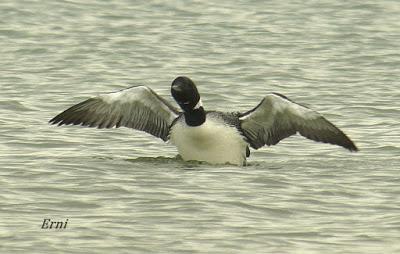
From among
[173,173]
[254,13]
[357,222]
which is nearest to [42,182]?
[173,173]

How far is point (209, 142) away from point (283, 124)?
97 cm

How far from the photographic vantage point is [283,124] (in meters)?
14.8

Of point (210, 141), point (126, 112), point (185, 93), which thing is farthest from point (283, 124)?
point (126, 112)

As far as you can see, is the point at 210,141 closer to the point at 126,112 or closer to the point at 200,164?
the point at 200,164

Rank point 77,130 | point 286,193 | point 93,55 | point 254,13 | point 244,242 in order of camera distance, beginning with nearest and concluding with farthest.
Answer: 1. point 244,242
2. point 286,193
3. point 77,130
4. point 93,55
5. point 254,13

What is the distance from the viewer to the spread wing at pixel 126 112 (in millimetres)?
14750

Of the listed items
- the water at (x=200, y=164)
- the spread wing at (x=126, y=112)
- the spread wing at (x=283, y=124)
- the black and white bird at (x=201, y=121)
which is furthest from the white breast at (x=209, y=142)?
the spread wing at (x=126, y=112)

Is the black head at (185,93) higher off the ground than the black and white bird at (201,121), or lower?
higher

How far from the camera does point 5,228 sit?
10.9 metres

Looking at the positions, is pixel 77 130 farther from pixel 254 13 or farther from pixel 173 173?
pixel 254 13

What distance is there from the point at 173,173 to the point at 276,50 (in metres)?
11.3

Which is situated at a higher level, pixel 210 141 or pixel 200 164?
pixel 210 141

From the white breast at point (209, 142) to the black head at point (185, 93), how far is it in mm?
207

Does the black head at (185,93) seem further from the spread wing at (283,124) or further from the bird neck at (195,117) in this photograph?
the spread wing at (283,124)
